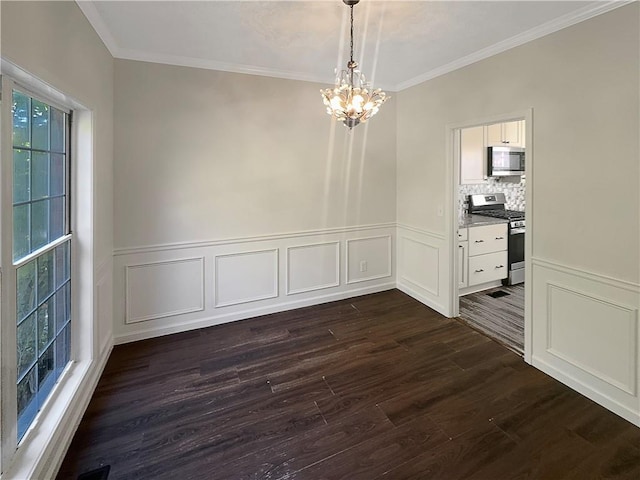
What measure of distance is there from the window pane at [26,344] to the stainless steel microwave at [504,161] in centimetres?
525

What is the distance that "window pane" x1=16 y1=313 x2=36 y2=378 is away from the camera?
168 centimetres

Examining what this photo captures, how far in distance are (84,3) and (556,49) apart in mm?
3290

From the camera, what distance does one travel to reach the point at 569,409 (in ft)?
7.47

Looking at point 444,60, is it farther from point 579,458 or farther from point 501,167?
point 579,458

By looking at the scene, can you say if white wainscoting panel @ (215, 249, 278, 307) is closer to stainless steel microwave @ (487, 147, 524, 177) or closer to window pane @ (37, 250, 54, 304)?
window pane @ (37, 250, 54, 304)

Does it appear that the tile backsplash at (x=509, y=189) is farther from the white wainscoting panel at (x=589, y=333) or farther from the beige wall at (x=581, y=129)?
the white wainscoting panel at (x=589, y=333)

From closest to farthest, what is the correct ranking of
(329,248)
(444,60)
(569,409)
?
(569,409)
(444,60)
(329,248)

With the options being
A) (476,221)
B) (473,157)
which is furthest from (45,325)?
(473,157)

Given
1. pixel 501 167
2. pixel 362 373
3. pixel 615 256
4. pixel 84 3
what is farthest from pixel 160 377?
pixel 501 167

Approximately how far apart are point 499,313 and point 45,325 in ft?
13.8

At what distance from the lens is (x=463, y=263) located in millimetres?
4301

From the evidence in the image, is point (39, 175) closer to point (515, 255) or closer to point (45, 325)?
point (45, 325)

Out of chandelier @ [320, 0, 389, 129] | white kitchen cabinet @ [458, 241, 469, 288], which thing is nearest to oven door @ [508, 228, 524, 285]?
white kitchen cabinet @ [458, 241, 469, 288]

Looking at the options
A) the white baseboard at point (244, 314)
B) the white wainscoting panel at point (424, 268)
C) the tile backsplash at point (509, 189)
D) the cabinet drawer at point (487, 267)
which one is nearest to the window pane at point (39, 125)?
the white baseboard at point (244, 314)
